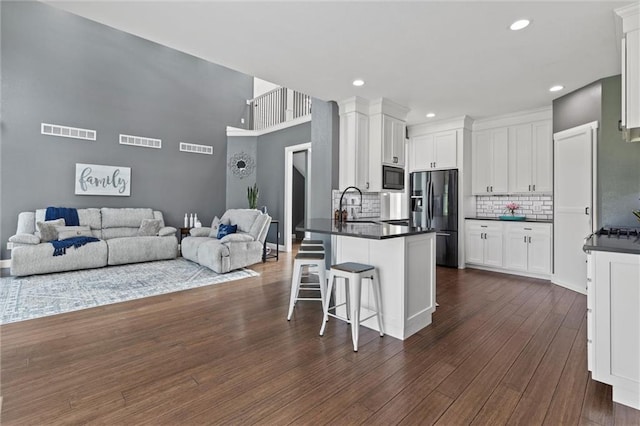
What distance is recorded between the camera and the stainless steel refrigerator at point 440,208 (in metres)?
5.36

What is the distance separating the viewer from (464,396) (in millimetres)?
1815

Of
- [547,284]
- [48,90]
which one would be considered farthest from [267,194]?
[547,284]

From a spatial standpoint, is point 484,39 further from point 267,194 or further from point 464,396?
point 267,194

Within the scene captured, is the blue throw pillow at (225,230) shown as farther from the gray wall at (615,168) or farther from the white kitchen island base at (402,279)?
the gray wall at (615,168)

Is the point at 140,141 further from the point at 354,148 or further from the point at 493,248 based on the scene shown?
the point at 493,248

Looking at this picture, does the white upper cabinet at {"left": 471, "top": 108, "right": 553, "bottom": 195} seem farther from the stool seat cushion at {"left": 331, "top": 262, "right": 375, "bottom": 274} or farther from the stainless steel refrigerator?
the stool seat cushion at {"left": 331, "top": 262, "right": 375, "bottom": 274}

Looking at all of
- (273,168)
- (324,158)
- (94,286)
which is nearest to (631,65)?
(324,158)

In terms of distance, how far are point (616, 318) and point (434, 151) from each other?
4273 millimetres

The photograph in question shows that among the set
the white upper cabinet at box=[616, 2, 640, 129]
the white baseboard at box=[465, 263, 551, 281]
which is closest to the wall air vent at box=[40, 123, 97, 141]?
the white baseboard at box=[465, 263, 551, 281]

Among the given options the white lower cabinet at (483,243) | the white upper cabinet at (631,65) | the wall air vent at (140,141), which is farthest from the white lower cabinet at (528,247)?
the wall air vent at (140,141)

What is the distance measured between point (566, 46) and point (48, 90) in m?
7.53

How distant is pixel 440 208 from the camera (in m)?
5.47

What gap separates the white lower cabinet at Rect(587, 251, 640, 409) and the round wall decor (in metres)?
7.07

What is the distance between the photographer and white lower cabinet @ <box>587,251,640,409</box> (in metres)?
1.73
